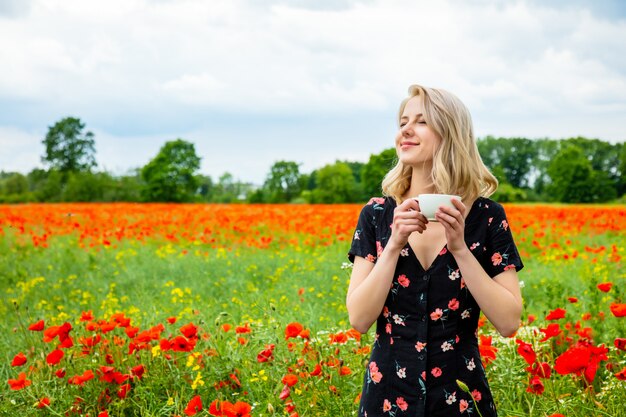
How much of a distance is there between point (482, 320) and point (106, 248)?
7.48m

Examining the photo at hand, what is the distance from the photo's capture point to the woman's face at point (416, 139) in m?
2.05

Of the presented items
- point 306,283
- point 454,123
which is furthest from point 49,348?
point 454,123

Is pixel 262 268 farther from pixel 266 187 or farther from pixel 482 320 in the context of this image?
pixel 266 187

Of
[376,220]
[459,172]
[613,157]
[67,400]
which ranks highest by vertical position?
[613,157]

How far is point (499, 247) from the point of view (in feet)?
6.74

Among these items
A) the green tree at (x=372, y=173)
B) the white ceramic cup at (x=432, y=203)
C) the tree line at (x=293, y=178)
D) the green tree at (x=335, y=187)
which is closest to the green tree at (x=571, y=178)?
the tree line at (x=293, y=178)

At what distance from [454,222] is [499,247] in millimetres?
332

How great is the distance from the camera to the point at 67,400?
11.6 ft

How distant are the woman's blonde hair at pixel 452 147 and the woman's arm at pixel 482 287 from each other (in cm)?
21

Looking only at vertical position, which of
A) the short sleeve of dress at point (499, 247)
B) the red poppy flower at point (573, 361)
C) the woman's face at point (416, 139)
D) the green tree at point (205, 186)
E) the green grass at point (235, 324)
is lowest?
the green grass at point (235, 324)

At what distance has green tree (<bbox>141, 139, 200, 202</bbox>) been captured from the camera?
41188mm

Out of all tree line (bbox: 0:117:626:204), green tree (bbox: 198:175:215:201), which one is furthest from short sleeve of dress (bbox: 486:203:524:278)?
green tree (bbox: 198:175:215:201)

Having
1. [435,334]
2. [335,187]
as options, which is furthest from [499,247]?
[335,187]

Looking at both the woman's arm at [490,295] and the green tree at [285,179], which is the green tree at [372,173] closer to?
the green tree at [285,179]
